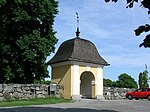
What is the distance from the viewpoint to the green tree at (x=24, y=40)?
101ft

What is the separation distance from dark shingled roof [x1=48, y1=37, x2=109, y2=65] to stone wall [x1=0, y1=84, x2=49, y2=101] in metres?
3.79

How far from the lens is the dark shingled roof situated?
103ft

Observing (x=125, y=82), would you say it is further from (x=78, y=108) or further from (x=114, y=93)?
(x=78, y=108)

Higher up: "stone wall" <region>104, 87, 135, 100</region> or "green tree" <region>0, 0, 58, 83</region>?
"green tree" <region>0, 0, 58, 83</region>

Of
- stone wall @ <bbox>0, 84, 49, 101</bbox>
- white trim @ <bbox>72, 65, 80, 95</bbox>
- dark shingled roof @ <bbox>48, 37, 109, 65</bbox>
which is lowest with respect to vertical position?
stone wall @ <bbox>0, 84, 49, 101</bbox>

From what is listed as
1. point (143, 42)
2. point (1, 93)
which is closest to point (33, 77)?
point (1, 93)

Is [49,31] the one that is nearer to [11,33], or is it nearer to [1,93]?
[11,33]

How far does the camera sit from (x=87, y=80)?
113 feet

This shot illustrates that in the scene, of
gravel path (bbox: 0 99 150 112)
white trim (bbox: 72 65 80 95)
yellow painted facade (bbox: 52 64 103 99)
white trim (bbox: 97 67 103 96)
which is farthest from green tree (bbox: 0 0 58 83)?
gravel path (bbox: 0 99 150 112)

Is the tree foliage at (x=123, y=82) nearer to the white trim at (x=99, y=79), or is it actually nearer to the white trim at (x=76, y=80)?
the white trim at (x=99, y=79)

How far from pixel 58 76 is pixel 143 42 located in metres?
26.1

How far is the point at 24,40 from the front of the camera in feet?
102

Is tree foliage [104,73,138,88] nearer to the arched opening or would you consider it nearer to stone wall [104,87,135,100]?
stone wall [104,87,135,100]

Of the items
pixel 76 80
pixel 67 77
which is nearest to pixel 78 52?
pixel 67 77
